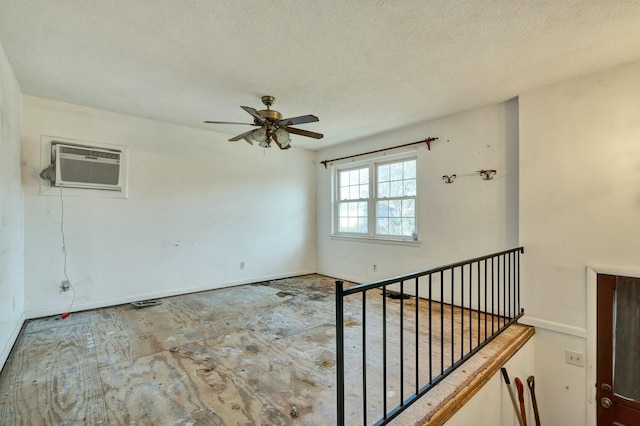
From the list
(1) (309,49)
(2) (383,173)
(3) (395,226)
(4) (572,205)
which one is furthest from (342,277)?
(1) (309,49)

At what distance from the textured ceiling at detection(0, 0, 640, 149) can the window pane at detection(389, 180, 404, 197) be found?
4.11ft

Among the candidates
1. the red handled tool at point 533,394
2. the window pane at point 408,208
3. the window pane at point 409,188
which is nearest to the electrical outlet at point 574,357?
the red handled tool at point 533,394

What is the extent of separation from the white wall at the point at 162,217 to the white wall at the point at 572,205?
3.49m

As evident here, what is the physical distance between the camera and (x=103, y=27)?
1.94 m

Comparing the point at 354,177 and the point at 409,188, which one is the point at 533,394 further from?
the point at 354,177

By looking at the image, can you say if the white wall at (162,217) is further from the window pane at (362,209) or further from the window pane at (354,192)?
the window pane at (362,209)

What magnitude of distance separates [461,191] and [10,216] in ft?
14.7

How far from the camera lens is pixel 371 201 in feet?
15.1

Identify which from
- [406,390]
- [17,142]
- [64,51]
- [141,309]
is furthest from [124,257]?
[406,390]

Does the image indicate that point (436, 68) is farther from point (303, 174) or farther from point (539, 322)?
point (303, 174)

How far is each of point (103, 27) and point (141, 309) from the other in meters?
2.85

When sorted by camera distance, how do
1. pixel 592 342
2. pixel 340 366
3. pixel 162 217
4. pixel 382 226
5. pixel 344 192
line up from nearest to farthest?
1. pixel 340 366
2. pixel 592 342
3. pixel 162 217
4. pixel 382 226
5. pixel 344 192

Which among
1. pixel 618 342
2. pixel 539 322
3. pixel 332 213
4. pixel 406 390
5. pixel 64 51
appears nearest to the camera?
pixel 406 390

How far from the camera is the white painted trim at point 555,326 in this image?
2.56 metres
